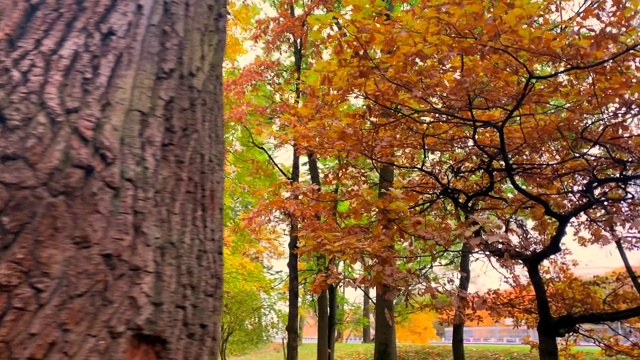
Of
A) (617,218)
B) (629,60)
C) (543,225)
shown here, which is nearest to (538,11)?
(629,60)

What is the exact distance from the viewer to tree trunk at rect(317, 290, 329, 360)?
9248mm

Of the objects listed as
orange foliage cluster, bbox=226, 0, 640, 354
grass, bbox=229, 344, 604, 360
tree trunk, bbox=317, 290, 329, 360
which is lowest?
grass, bbox=229, 344, 604, 360

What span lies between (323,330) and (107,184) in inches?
359

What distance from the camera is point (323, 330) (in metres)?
9.64

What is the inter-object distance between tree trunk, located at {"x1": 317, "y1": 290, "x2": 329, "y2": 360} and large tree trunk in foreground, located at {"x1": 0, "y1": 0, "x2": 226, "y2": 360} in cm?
824

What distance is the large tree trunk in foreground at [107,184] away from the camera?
0.93m

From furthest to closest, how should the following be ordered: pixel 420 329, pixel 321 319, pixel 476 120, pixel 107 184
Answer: pixel 420 329 < pixel 321 319 < pixel 476 120 < pixel 107 184

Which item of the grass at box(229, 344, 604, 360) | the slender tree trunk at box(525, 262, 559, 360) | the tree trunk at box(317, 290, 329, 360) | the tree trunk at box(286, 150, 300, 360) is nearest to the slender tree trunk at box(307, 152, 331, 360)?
the tree trunk at box(317, 290, 329, 360)

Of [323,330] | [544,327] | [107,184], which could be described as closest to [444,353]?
[323,330]

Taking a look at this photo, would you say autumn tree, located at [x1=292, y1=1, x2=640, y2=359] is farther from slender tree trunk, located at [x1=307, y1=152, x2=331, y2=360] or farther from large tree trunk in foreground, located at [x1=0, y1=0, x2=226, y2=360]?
slender tree trunk, located at [x1=307, y1=152, x2=331, y2=360]

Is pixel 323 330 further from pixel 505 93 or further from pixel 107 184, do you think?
pixel 107 184

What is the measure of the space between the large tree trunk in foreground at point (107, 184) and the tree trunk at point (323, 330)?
824 centimetres

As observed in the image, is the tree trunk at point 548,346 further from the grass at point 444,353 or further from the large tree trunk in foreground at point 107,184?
the grass at point 444,353

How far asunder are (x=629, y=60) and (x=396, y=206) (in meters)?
2.20
